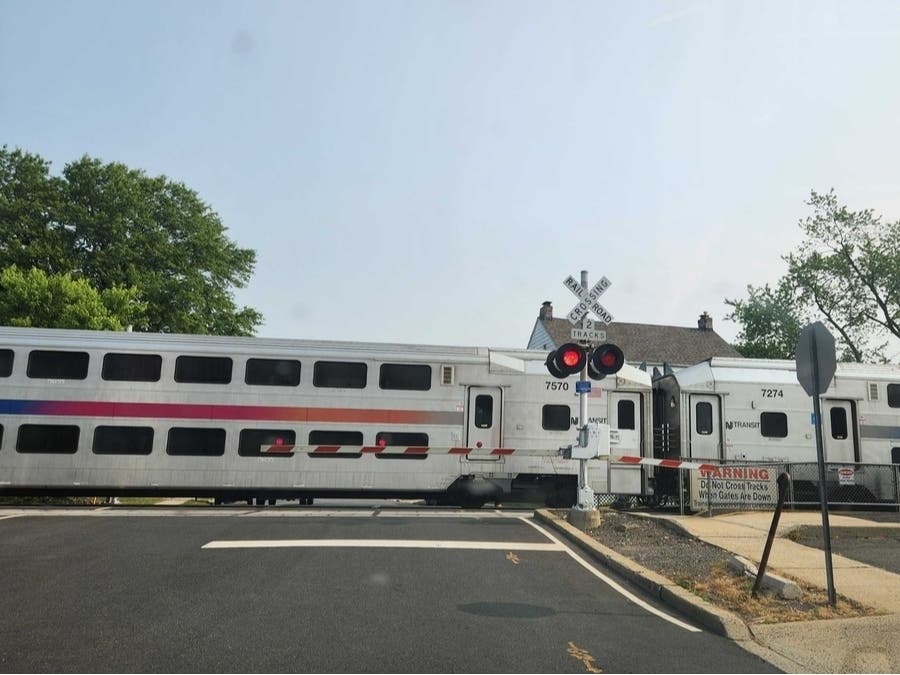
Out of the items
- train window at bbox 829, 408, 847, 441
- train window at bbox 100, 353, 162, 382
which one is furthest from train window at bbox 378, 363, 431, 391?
train window at bbox 829, 408, 847, 441

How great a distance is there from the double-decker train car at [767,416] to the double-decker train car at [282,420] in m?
1.74

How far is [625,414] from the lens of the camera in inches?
731

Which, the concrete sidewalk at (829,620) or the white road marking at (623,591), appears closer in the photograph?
the concrete sidewalk at (829,620)

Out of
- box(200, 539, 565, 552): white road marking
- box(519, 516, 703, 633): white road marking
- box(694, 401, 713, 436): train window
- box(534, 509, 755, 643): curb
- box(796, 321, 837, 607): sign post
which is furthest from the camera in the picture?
box(694, 401, 713, 436): train window

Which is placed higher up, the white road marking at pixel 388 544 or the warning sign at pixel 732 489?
the warning sign at pixel 732 489

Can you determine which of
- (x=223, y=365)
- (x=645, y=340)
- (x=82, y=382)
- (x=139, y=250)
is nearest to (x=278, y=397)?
(x=223, y=365)

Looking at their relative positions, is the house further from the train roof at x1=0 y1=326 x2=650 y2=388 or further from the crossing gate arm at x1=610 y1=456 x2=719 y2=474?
the crossing gate arm at x1=610 y1=456 x2=719 y2=474

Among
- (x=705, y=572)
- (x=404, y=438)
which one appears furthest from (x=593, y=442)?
(x=404, y=438)

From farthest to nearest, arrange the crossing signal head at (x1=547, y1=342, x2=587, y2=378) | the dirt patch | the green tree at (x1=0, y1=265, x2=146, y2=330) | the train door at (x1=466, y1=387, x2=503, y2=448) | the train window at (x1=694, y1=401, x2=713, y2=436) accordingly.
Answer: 1. the green tree at (x1=0, y1=265, x2=146, y2=330)
2. the train window at (x1=694, y1=401, x2=713, y2=436)
3. the train door at (x1=466, y1=387, x2=503, y2=448)
4. the crossing signal head at (x1=547, y1=342, x2=587, y2=378)
5. the dirt patch

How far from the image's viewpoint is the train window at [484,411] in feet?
59.0

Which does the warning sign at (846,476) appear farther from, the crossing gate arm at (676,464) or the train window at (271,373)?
the train window at (271,373)

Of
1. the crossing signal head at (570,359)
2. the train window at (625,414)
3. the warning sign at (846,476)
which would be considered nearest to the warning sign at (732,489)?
the warning sign at (846,476)

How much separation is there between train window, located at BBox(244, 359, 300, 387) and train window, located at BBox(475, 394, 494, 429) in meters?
4.34

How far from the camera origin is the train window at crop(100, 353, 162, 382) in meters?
17.3
